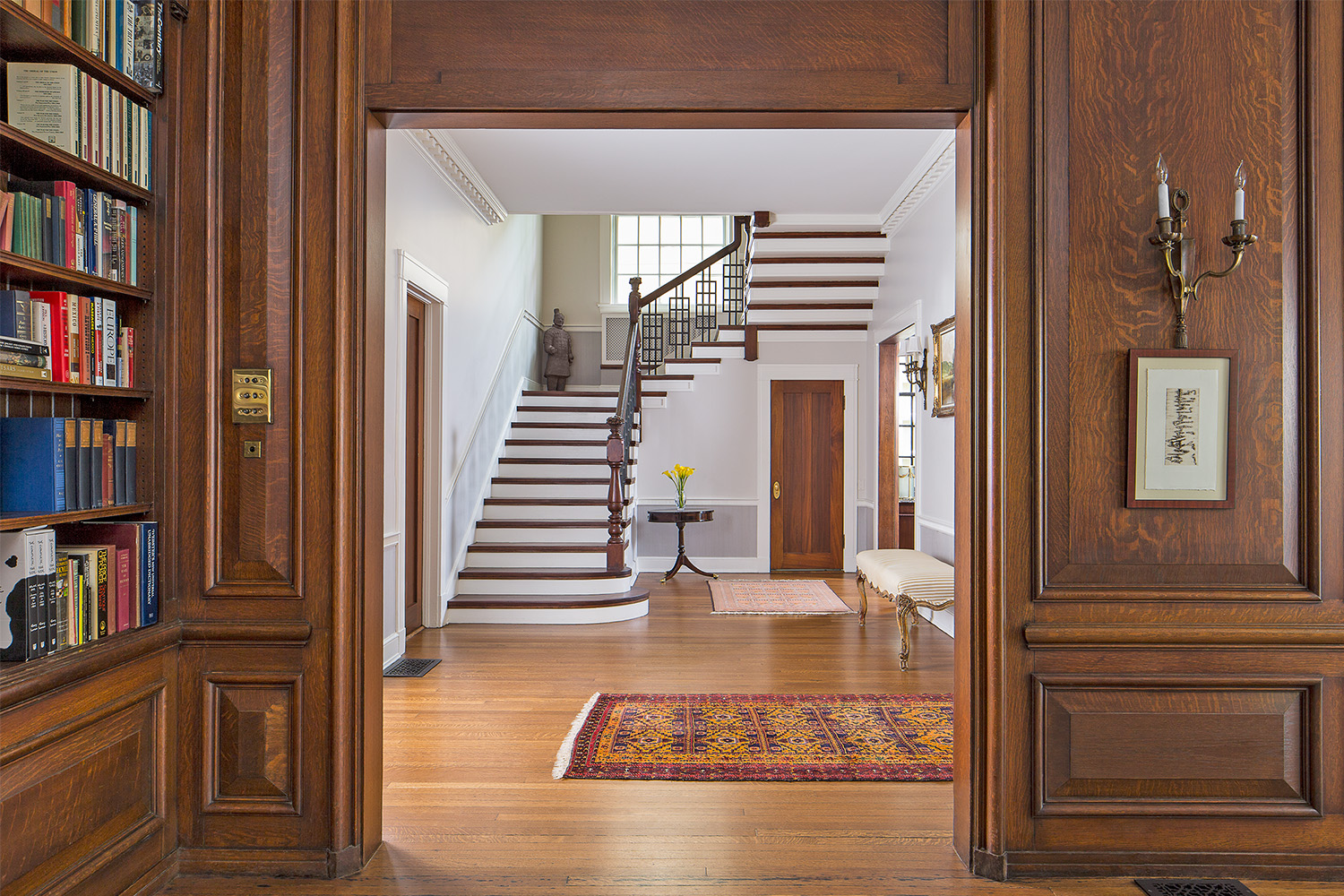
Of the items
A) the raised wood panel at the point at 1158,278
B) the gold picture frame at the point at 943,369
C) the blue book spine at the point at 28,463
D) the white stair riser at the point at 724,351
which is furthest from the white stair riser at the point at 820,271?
the blue book spine at the point at 28,463

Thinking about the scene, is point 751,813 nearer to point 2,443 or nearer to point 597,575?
point 2,443

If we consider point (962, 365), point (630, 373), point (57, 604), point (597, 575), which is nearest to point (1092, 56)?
point (962, 365)

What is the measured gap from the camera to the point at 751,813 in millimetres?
2773

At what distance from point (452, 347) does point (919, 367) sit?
11.1 feet

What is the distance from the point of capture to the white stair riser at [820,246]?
23.0 feet

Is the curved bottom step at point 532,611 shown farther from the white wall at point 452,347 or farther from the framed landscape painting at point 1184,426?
the framed landscape painting at point 1184,426

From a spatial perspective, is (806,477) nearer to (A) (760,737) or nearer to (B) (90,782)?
(A) (760,737)

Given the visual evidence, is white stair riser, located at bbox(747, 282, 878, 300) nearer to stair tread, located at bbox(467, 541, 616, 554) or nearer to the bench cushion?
stair tread, located at bbox(467, 541, 616, 554)

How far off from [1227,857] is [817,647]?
2.77 meters

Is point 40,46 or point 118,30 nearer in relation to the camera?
point 40,46

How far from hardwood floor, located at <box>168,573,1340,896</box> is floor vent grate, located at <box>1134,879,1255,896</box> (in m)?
0.06

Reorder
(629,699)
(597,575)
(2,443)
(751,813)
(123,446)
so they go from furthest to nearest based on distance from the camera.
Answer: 1. (597,575)
2. (629,699)
3. (751,813)
4. (123,446)
5. (2,443)

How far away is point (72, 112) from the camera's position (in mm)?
1976

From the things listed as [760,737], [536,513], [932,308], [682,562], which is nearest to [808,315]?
[932,308]
